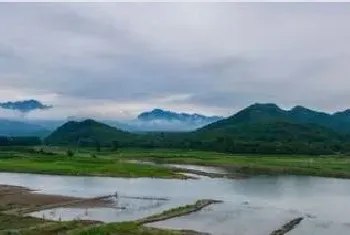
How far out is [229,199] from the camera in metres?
46.6

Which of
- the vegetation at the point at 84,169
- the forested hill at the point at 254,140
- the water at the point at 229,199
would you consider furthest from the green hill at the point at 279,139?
the water at the point at 229,199

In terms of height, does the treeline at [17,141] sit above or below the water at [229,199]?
above

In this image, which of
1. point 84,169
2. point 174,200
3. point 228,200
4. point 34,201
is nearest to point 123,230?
point 174,200

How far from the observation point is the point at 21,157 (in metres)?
91.9

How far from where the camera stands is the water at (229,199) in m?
34.2

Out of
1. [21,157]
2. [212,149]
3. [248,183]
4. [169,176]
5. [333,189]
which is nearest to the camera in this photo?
[333,189]

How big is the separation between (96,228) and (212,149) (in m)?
102

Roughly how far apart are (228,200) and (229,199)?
613mm

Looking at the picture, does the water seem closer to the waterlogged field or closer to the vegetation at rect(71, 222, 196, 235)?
the waterlogged field

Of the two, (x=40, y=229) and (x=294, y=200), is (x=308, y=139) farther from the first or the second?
(x=40, y=229)

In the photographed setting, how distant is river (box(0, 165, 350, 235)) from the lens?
112 feet

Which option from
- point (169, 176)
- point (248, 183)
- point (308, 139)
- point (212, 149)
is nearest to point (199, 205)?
point (248, 183)

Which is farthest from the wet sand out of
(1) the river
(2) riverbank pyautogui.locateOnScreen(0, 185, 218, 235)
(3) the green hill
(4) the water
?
(3) the green hill

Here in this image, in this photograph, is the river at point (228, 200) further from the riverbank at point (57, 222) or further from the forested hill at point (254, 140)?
the forested hill at point (254, 140)
